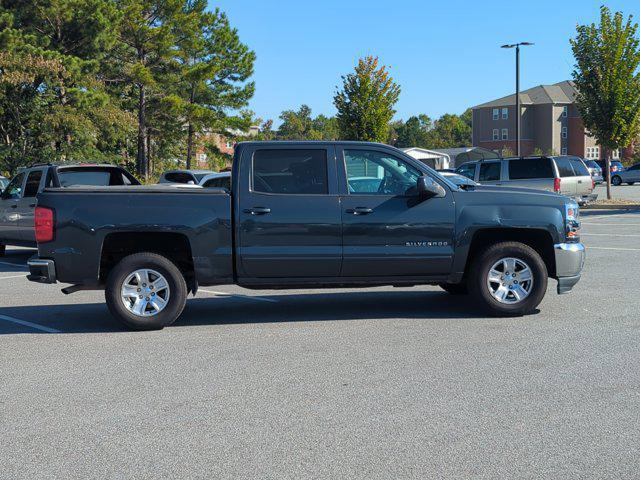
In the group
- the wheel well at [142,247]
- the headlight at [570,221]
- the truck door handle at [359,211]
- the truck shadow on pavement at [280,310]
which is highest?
the truck door handle at [359,211]

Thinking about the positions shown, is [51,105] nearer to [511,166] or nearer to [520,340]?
[511,166]

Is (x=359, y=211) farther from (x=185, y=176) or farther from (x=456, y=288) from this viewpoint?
(x=185, y=176)

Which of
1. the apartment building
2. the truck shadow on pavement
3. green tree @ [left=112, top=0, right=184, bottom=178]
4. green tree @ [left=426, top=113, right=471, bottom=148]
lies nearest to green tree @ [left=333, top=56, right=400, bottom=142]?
green tree @ [left=112, top=0, right=184, bottom=178]

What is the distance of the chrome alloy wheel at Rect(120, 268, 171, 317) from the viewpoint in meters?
7.85

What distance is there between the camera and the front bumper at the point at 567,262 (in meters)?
8.23

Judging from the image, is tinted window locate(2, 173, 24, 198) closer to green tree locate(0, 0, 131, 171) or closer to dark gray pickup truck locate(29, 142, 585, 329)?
dark gray pickup truck locate(29, 142, 585, 329)

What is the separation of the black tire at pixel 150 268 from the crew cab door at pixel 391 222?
1776 mm

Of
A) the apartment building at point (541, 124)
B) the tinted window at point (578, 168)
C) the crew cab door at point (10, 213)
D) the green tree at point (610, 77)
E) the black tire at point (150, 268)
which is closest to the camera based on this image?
the black tire at point (150, 268)

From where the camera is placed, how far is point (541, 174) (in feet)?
72.9

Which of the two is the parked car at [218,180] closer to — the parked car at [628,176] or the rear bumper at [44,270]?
the rear bumper at [44,270]

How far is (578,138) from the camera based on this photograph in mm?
90188

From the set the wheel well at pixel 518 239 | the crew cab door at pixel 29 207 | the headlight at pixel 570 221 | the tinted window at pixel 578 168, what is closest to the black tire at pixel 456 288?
the wheel well at pixel 518 239

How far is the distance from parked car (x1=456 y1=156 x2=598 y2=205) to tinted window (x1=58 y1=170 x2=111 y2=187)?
39.5 ft

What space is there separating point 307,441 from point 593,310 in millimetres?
5248
